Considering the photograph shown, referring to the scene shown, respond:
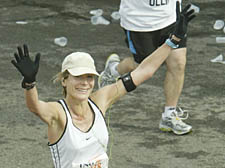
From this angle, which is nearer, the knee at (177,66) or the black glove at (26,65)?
the black glove at (26,65)

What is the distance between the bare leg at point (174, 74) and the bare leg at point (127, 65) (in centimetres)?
62

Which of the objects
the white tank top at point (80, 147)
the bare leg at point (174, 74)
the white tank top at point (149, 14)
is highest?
the white tank top at point (80, 147)

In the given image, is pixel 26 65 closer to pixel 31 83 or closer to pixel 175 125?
pixel 31 83

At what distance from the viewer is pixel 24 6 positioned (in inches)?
446

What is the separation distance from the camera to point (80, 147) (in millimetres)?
4340

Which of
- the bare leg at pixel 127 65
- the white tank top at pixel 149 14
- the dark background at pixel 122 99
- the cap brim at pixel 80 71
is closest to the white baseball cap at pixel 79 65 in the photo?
the cap brim at pixel 80 71

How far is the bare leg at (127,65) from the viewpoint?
726cm

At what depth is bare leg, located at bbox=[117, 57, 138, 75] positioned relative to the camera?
7261 millimetres

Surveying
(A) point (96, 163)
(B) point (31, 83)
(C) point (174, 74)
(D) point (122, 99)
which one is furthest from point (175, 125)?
(B) point (31, 83)

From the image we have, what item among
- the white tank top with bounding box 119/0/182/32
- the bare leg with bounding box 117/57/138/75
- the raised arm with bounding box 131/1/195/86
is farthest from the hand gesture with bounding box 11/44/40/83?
the bare leg with bounding box 117/57/138/75

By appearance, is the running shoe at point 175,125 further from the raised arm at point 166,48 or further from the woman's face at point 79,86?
the woman's face at point 79,86

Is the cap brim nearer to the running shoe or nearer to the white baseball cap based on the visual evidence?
the white baseball cap

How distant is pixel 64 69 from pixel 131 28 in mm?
2597

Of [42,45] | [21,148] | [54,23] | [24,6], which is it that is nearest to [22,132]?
[21,148]
